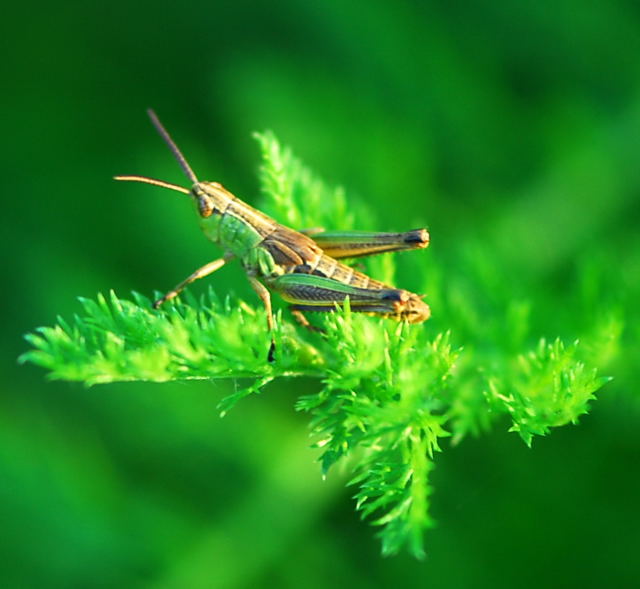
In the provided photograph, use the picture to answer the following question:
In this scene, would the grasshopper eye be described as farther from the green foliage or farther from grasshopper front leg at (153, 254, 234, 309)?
the green foliage

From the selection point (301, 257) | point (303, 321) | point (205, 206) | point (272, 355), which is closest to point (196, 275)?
point (205, 206)

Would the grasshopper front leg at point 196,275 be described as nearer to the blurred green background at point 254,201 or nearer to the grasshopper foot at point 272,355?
the grasshopper foot at point 272,355

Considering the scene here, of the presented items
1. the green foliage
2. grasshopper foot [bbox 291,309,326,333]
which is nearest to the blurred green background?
grasshopper foot [bbox 291,309,326,333]

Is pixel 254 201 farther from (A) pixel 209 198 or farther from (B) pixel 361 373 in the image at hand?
(B) pixel 361 373

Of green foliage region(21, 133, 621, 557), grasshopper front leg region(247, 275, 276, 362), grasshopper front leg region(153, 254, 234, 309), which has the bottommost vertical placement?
green foliage region(21, 133, 621, 557)

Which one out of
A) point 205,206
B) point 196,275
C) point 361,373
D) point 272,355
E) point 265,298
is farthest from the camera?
point 205,206

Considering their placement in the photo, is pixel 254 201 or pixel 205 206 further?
pixel 254 201
